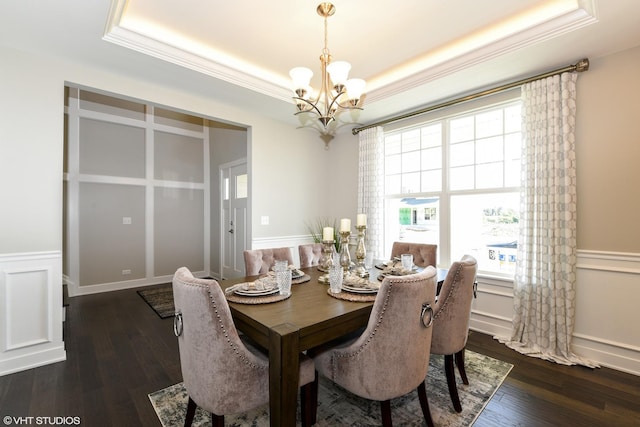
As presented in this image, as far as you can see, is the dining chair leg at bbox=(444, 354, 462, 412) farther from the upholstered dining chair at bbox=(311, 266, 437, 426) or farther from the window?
the window

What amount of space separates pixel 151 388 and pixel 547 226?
3.49m

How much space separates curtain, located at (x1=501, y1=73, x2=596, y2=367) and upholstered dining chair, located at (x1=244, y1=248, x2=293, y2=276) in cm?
227

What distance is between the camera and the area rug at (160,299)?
369cm

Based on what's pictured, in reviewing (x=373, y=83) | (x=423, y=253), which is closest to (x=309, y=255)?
(x=423, y=253)

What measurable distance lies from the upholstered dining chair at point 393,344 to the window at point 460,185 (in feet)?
6.96

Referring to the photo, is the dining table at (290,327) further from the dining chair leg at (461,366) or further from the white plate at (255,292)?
the dining chair leg at (461,366)

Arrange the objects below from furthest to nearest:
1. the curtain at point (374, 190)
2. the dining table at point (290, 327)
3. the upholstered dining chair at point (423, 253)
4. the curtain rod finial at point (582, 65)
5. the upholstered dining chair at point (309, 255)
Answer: the curtain at point (374, 190) < the upholstered dining chair at point (309, 255) < the upholstered dining chair at point (423, 253) < the curtain rod finial at point (582, 65) < the dining table at point (290, 327)

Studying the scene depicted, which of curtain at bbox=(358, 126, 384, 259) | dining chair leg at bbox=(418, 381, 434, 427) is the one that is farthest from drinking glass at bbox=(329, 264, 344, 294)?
curtain at bbox=(358, 126, 384, 259)

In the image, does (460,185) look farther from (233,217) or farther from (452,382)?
(233,217)

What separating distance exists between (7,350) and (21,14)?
2481 millimetres

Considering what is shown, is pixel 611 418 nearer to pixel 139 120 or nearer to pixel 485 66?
pixel 485 66

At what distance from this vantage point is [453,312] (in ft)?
5.96

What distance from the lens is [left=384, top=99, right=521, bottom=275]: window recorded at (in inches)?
120

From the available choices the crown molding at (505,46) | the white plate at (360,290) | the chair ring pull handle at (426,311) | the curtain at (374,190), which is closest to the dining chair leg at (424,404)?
the chair ring pull handle at (426,311)
